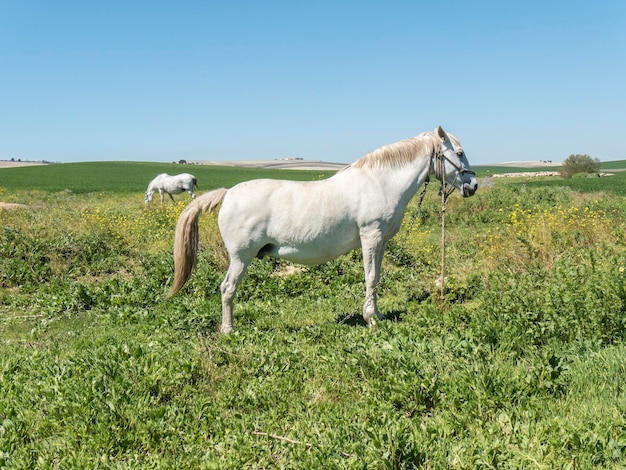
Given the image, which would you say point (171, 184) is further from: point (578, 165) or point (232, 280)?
point (578, 165)

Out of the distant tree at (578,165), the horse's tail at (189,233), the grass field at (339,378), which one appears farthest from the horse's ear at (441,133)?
the distant tree at (578,165)

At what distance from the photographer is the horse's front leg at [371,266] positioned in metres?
6.32

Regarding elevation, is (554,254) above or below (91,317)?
above

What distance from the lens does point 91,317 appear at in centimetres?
804

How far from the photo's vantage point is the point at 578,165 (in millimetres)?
54375

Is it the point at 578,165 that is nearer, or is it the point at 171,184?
the point at 171,184

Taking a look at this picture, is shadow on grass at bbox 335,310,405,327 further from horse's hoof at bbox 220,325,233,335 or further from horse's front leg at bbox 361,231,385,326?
horse's hoof at bbox 220,325,233,335

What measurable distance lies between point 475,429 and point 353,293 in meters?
4.80

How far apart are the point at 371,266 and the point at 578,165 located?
55711 mm

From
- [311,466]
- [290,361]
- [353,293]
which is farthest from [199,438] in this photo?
[353,293]

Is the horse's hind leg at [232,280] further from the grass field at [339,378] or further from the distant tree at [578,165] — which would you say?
the distant tree at [578,165]

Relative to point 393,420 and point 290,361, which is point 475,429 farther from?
point 290,361

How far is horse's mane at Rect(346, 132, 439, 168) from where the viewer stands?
646 centimetres

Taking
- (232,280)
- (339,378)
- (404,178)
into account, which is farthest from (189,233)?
(339,378)
